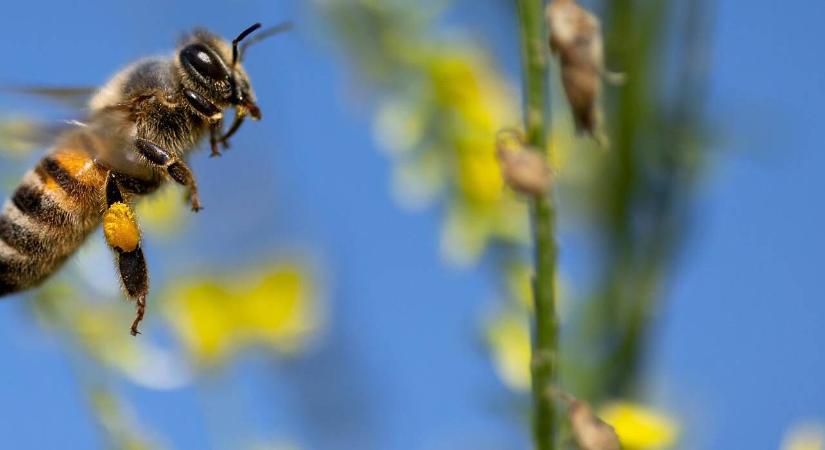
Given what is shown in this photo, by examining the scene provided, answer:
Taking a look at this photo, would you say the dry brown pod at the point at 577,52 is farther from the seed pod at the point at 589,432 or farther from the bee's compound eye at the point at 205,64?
the bee's compound eye at the point at 205,64

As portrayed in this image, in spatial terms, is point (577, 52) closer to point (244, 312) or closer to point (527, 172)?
point (527, 172)

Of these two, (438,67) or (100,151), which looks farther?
(438,67)

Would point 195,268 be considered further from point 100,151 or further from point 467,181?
point 100,151

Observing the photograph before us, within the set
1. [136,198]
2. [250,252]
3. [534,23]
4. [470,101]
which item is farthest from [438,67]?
[534,23]

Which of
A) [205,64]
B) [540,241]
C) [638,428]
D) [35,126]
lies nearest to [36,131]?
[35,126]

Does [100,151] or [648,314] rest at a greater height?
[648,314]

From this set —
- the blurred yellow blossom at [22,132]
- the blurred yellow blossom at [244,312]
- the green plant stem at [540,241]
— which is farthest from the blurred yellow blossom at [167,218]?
the green plant stem at [540,241]
